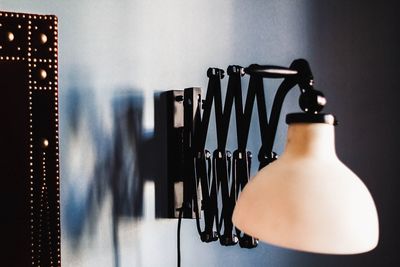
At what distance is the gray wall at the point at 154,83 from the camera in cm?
88

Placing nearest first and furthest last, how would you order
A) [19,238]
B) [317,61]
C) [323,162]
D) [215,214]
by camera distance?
[323,162]
[19,238]
[215,214]
[317,61]

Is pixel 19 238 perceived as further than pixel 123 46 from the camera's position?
No

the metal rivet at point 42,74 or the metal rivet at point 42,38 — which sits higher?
the metal rivet at point 42,38

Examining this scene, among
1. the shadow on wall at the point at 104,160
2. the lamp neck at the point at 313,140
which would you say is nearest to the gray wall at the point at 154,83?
the shadow on wall at the point at 104,160

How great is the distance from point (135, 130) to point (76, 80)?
0.46 ft

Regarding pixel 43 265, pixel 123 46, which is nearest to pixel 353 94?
pixel 123 46

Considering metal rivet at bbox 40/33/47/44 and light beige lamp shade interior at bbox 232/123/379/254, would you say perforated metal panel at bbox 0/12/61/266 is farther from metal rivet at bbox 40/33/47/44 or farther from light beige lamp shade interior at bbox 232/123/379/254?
light beige lamp shade interior at bbox 232/123/379/254

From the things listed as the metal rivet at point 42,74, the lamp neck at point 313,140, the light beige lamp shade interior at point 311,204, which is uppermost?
the metal rivet at point 42,74

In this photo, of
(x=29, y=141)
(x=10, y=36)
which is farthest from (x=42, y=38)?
(x=29, y=141)

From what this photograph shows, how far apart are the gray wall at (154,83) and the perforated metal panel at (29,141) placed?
50mm

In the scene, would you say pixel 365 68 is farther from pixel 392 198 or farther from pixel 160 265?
pixel 160 265

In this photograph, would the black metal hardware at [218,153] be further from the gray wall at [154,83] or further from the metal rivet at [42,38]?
the metal rivet at [42,38]

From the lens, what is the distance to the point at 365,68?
1159mm

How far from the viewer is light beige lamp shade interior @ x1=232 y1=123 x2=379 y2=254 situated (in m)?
0.55
